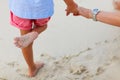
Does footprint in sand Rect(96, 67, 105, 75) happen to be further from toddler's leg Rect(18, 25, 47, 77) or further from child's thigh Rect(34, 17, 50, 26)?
child's thigh Rect(34, 17, 50, 26)

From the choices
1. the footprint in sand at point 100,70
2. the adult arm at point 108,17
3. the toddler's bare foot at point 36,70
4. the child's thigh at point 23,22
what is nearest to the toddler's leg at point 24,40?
the child's thigh at point 23,22

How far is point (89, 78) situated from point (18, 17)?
0.67m

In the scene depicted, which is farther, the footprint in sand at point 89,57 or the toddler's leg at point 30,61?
the footprint in sand at point 89,57

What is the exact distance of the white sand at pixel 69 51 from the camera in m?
2.42

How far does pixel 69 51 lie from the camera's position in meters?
2.66

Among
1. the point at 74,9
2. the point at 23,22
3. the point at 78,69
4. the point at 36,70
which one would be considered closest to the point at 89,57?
the point at 78,69

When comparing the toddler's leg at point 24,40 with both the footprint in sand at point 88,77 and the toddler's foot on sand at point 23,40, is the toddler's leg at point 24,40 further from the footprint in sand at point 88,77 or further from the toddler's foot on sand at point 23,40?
the footprint in sand at point 88,77

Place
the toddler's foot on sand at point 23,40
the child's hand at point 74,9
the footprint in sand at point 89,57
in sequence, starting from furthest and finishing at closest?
the footprint in sand at point 89,57 < the child's hand at point 74,9 < the toddler's foot on sand at point 23,40

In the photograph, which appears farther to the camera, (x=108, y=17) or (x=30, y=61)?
(x=30, y=61)

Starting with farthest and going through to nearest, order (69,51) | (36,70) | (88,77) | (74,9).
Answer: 1. (69,51)
2. (36,70)
3. (88,77)
4. (74,9)

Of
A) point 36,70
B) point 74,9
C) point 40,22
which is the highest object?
point 74,9

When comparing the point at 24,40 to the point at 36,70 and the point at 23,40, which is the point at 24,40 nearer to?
the point at 23,40

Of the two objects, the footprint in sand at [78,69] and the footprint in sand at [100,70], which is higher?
the footprint in sand at [100,70]

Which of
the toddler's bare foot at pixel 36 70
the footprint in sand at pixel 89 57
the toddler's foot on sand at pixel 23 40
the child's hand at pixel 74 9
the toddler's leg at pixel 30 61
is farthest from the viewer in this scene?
the footprint in sand at pixel 89 57
